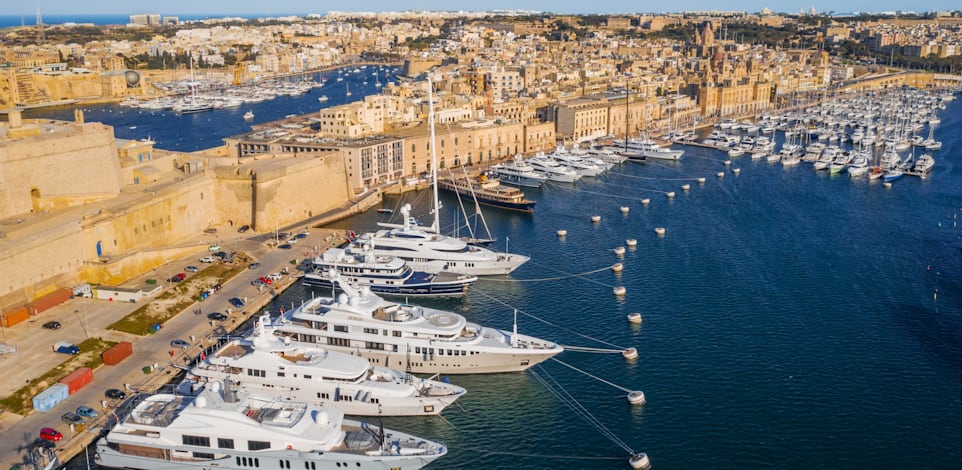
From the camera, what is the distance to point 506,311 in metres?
26.2

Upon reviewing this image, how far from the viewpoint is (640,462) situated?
677 inches

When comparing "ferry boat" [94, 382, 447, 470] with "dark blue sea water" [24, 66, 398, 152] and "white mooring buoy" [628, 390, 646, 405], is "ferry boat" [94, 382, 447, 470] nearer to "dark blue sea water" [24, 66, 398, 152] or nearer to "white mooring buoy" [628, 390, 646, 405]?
"white mooring buoy" [628, 390, 646, 405]

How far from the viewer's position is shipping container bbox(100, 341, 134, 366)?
20.8m

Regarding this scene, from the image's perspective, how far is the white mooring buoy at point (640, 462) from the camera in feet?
56.3

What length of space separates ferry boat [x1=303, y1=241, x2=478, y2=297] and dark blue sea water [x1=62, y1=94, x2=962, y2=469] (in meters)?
0.73

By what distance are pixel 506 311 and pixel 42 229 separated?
50.6ft

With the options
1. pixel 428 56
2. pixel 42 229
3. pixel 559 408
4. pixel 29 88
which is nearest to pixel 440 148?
pixel 42 229

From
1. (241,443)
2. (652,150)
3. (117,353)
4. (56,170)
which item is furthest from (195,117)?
(241,443)

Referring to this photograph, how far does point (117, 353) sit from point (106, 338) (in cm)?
180

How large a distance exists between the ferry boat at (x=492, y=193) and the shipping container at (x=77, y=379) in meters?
21.3

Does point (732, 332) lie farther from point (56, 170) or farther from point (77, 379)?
point (56, 170)

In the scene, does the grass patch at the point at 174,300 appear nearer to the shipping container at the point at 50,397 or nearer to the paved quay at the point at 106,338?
the paved quay at the point at 106,338

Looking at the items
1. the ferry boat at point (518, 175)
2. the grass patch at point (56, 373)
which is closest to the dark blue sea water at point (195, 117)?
the ferry boat at point (518, 175)

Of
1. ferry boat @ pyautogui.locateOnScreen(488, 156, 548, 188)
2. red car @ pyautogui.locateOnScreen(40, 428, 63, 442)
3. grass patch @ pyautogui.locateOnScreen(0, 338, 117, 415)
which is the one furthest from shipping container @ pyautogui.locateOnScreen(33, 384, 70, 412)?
ferry boat @ pyautogui.locateOnScreen(488, 156, 548, 188)
